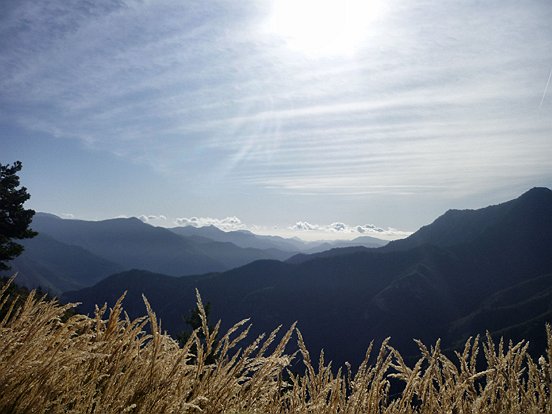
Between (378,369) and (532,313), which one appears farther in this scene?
(532,313)

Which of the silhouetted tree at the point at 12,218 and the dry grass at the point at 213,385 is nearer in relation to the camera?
the dry grass at the point at 213,385

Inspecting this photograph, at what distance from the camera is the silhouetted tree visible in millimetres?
36013

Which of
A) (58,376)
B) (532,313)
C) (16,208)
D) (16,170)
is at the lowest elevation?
(532,313)

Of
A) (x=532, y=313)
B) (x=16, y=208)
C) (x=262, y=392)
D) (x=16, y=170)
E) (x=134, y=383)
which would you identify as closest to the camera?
(x=134, y=383)

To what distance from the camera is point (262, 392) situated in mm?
3186

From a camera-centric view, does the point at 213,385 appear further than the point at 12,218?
No

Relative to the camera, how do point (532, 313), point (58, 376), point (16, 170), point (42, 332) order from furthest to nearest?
point (532, 313) < point (16, 170) < point (42, 332) < point (58, 376)

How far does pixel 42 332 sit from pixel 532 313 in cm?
23248

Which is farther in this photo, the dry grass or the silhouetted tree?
the silhouetted tree

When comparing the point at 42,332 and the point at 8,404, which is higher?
the point at 42,332

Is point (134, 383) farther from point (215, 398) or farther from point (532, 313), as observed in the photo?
point (532, 313)

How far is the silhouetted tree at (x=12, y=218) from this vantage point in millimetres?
36013

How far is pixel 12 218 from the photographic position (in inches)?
1490

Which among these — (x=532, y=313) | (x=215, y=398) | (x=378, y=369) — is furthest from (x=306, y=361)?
(x=532, y=313)
